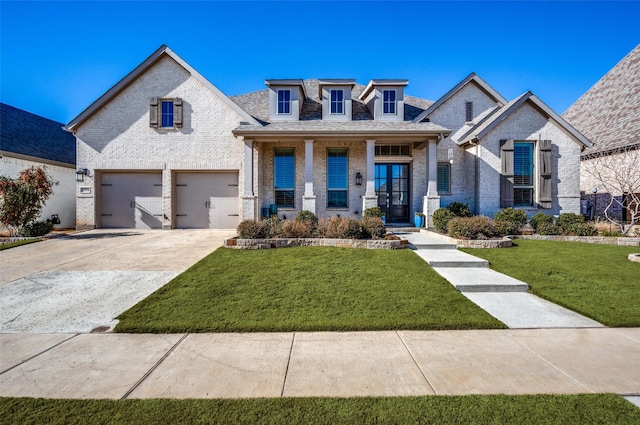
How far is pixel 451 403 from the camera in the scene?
98.5 inches

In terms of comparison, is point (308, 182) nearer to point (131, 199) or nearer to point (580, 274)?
point (131, 199)

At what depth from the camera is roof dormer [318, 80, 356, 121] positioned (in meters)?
13.6

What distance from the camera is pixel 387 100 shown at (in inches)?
542

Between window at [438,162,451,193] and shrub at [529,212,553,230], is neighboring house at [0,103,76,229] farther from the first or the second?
shrub at [529,212,553,230]

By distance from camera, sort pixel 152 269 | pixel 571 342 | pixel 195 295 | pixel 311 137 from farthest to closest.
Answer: pixel 311 137
pixel 152 269
pixel 195 295
pixel 571 342

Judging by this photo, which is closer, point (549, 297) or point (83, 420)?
point (83, 420)

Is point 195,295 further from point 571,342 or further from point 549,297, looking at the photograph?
point 549,297

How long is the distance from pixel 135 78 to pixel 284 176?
746cm

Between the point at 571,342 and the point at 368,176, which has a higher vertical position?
the point at 368,176

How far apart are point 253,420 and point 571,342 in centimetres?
373

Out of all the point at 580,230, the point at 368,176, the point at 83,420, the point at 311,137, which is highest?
the point at 311,137

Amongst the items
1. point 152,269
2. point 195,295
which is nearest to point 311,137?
point 152,269

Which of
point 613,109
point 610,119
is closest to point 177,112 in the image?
point 610,119

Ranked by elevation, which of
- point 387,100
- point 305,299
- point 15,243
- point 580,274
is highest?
point 387,100
